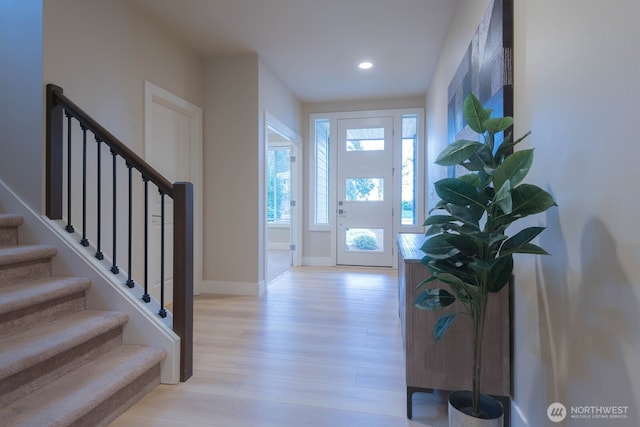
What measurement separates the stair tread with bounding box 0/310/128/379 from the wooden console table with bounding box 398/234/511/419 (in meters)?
1.58

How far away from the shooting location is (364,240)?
545cm

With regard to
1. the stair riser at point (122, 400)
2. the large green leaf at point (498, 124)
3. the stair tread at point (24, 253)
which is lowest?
the stair riser at point (122, 400)

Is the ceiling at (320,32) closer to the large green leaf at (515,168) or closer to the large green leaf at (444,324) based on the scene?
the large green leaf at (515,168)

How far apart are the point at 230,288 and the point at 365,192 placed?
2.68 meters

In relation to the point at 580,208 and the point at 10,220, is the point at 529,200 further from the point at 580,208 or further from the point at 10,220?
the point at 10,220

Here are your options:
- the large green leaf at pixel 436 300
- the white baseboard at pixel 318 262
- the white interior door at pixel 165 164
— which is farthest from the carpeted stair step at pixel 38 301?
the white baseboard at pixel 318 262

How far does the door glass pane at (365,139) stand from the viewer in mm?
5346

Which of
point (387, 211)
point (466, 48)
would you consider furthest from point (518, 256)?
point (387, 211)

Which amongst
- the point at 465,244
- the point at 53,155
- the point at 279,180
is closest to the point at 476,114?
the point at 465,244

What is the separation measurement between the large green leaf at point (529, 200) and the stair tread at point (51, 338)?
76.6 inches

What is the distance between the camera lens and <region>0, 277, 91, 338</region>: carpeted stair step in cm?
155

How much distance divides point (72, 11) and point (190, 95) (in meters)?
1.34

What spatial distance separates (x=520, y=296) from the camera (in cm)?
147

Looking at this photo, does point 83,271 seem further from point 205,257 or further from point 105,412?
point 205,257
